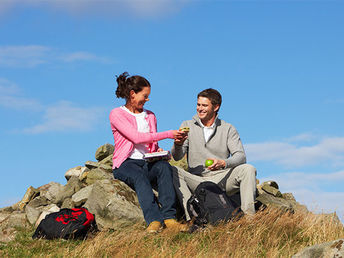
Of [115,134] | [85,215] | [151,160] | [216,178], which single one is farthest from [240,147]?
[85,215]

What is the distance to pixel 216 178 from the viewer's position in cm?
971

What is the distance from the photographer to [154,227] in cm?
873

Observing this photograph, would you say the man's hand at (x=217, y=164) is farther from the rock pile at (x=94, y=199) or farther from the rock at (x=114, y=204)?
the rock at (x=114, y=204)

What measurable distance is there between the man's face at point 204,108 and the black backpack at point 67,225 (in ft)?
9.67

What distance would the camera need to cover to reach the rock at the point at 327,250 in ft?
20.6

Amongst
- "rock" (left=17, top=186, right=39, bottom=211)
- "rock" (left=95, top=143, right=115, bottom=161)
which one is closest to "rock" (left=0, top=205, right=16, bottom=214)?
"rock" (left=17, top=186, right=39, bottom=211)

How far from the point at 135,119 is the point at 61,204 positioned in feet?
13.4

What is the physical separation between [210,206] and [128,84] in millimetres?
2810

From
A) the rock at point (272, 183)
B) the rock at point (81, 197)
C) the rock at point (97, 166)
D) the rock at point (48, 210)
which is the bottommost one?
the rock at point (48, 210)

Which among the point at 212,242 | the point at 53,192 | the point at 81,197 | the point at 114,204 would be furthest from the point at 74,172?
the point at 212,242

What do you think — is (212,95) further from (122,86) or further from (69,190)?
(69,190)

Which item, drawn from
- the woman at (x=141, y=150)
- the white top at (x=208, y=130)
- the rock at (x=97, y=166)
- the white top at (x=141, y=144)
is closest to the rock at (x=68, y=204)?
the rock at (x=97, y=166)

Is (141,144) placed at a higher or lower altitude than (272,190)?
higher

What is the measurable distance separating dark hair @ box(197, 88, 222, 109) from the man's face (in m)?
0.06
